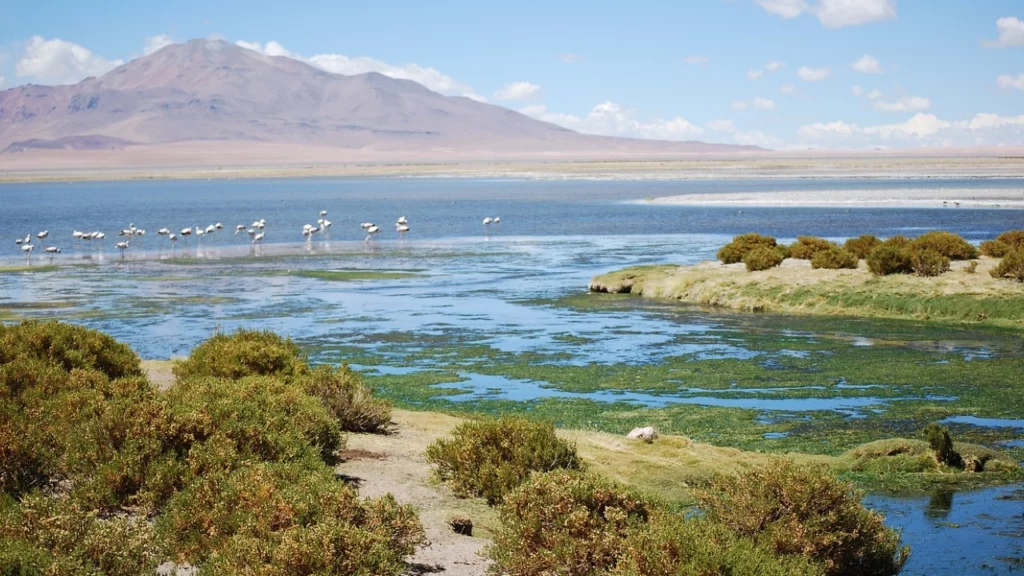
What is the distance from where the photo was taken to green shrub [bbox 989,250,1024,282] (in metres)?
27.1

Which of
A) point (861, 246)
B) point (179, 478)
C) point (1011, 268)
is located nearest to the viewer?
point (179, 478)

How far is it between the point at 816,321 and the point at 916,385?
25.7 ft

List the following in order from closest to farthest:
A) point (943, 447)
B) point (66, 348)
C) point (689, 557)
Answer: point (689, 557), point (943, 447), point (66, 348)

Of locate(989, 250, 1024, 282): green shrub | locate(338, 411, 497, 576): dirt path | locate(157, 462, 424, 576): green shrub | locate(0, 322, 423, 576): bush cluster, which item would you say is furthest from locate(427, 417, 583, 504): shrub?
locate(989, 250, 1024, 282): green shrub

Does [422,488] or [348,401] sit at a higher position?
[348,401]

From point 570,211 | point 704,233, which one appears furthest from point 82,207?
point 704,233

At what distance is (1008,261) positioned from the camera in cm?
2747

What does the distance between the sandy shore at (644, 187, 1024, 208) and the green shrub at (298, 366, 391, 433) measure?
60648 mm

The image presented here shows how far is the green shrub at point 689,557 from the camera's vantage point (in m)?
7.23

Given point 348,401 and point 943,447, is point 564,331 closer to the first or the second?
point 348,401

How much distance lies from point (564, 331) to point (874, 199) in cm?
5848

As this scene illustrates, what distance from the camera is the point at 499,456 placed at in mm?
11297

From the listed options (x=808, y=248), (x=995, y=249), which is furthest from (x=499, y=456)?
(x=808, y=248)

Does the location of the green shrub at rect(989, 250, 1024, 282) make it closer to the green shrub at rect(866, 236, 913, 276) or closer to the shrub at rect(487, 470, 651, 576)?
the green shrub at rect(866, 236, 913, 276)
